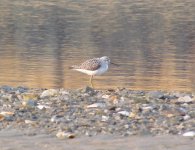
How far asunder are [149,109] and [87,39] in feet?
70.1

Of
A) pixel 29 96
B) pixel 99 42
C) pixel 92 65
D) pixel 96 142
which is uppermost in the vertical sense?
pixel 92 65

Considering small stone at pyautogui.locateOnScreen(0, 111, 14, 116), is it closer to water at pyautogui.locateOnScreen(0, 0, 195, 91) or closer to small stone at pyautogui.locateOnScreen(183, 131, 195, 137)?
small stone at pyautogui.locateOnScreen(183, 131, 195, 137)

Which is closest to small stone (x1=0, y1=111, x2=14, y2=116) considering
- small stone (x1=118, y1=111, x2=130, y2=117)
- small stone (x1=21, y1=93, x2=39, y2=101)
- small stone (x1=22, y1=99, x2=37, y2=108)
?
small stone (x1=22, y1=99, x2=37, y2=108)

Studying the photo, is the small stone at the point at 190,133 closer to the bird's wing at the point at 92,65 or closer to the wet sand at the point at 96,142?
the wet sand at the point at 96,142

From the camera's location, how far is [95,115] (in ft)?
40.2

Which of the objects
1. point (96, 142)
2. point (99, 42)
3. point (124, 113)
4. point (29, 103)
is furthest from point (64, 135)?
point (99, 42)

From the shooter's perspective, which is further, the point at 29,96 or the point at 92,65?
the point at 92,65

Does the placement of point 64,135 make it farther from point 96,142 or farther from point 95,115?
point 95,115

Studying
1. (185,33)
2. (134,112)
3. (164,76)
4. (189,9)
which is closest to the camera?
(134,112)

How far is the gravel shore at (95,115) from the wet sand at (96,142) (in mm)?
153

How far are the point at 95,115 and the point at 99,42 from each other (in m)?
20.9

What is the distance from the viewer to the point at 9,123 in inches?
463

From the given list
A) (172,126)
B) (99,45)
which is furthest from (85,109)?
(99,45)

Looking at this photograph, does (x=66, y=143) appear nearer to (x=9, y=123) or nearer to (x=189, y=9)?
(x=9, y=123)
